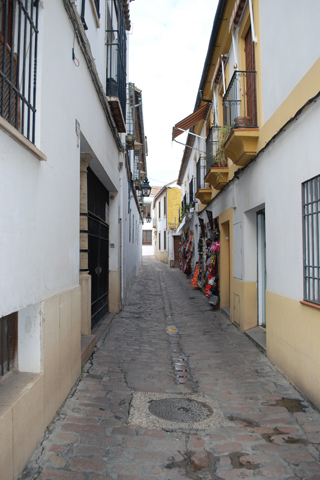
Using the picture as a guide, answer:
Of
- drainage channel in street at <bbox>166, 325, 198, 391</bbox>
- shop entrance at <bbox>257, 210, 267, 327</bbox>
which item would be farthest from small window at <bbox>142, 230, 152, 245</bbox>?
shop entrance at <bbox>257, 210, 267, 327</bbox>

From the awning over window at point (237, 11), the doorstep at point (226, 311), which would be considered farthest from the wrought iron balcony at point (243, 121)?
the doorstep at point (226, 311)

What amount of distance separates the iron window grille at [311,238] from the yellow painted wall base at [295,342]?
0.21 meters

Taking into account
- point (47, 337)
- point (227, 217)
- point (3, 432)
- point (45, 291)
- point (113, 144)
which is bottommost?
point (3, 432)

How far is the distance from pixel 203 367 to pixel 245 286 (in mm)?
2149

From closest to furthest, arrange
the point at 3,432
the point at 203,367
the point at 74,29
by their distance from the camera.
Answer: the point at 3,432, the point at 74,29, the point at 203,367

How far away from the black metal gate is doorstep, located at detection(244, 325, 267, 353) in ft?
9.47

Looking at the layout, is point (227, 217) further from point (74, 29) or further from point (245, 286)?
point (74, 29)

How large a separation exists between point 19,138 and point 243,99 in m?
4.66

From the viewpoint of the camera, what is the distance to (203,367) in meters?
4.97

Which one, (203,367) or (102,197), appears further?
(102,197)

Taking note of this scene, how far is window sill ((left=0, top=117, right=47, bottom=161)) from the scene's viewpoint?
222 cm

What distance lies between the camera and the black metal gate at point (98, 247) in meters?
6.48

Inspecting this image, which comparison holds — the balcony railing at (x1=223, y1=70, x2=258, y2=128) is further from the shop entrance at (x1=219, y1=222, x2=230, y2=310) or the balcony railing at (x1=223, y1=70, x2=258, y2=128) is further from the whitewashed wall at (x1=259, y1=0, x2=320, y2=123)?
the shop entrance at (x1=219, y1=222, x2=230, y2=310)

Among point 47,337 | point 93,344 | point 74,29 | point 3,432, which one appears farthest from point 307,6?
point 93,344
